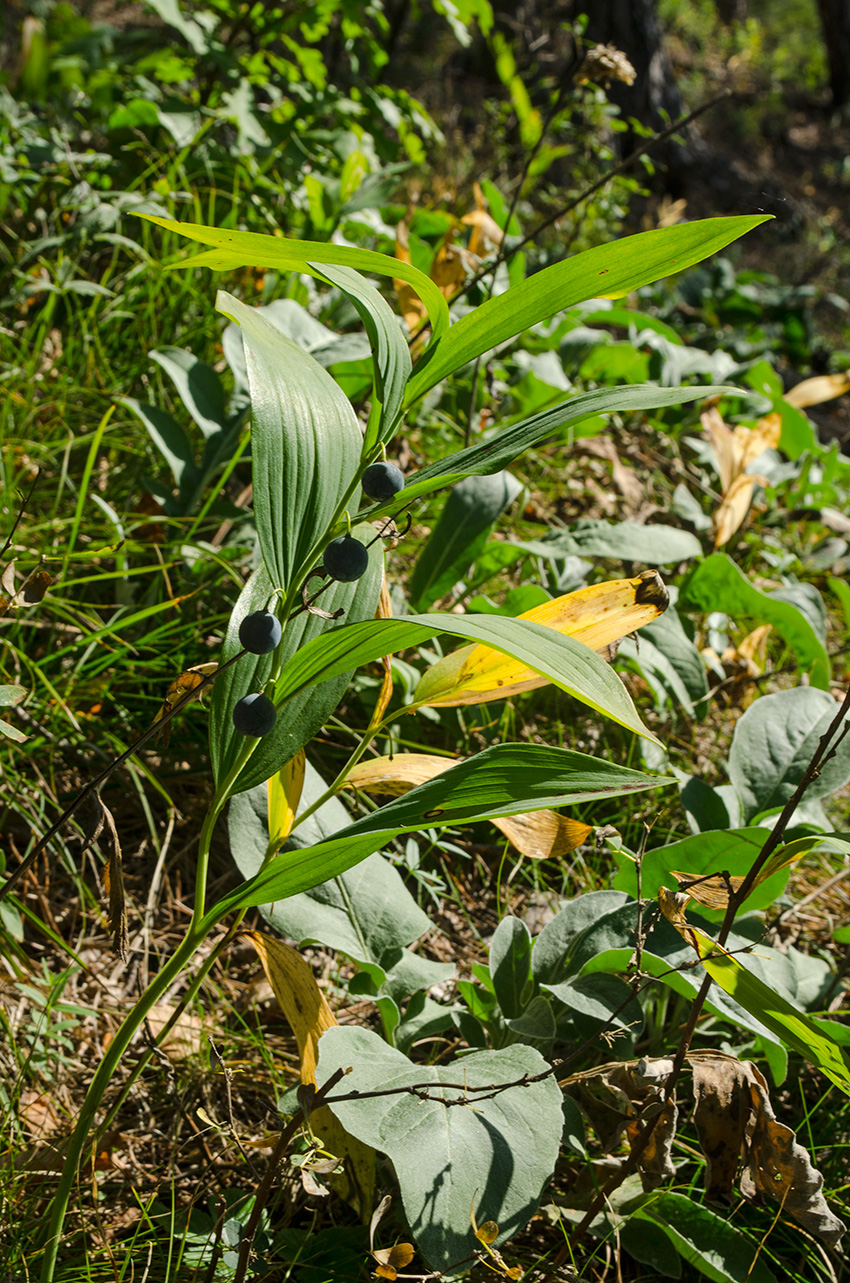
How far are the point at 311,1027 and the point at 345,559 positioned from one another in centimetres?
56

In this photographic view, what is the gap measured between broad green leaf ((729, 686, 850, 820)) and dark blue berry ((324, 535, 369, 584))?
0.94m

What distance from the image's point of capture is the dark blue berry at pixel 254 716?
0.75m

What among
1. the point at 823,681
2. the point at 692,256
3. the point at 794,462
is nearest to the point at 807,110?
the point at 794,462

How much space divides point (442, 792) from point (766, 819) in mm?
849

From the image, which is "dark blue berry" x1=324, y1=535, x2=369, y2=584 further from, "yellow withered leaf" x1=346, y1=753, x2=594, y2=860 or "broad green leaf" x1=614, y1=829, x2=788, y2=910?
"broad green leaf" x1=614, y1=829, x2=788, y2=910

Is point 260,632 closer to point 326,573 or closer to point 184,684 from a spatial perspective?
point 326,573

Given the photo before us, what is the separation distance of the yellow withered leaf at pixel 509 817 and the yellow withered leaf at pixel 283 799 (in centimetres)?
6

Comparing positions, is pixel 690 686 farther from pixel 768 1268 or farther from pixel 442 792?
pixel 442 792

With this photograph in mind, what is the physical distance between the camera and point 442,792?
2.60ft

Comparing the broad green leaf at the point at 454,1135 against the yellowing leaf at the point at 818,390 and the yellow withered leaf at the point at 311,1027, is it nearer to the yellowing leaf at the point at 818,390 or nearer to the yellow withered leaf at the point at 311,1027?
the yellow withered leaf at the point at 311,1027

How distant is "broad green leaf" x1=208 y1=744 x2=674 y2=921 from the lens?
2.51ft

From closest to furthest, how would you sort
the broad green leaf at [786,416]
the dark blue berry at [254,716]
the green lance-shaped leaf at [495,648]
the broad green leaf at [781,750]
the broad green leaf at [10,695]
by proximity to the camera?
the green lance-shaped leaf at [495,648]
the dark blue berry at [254,716]
the broad green leaf at [10,695]
the broad green leaf at [781,750]
the broad green leaf at [786,416]

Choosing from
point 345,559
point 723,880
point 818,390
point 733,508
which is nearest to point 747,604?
point 733,508

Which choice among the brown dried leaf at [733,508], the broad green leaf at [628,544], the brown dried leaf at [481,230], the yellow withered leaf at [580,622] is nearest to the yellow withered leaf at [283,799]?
the yellow withered leaf at [580,622]
